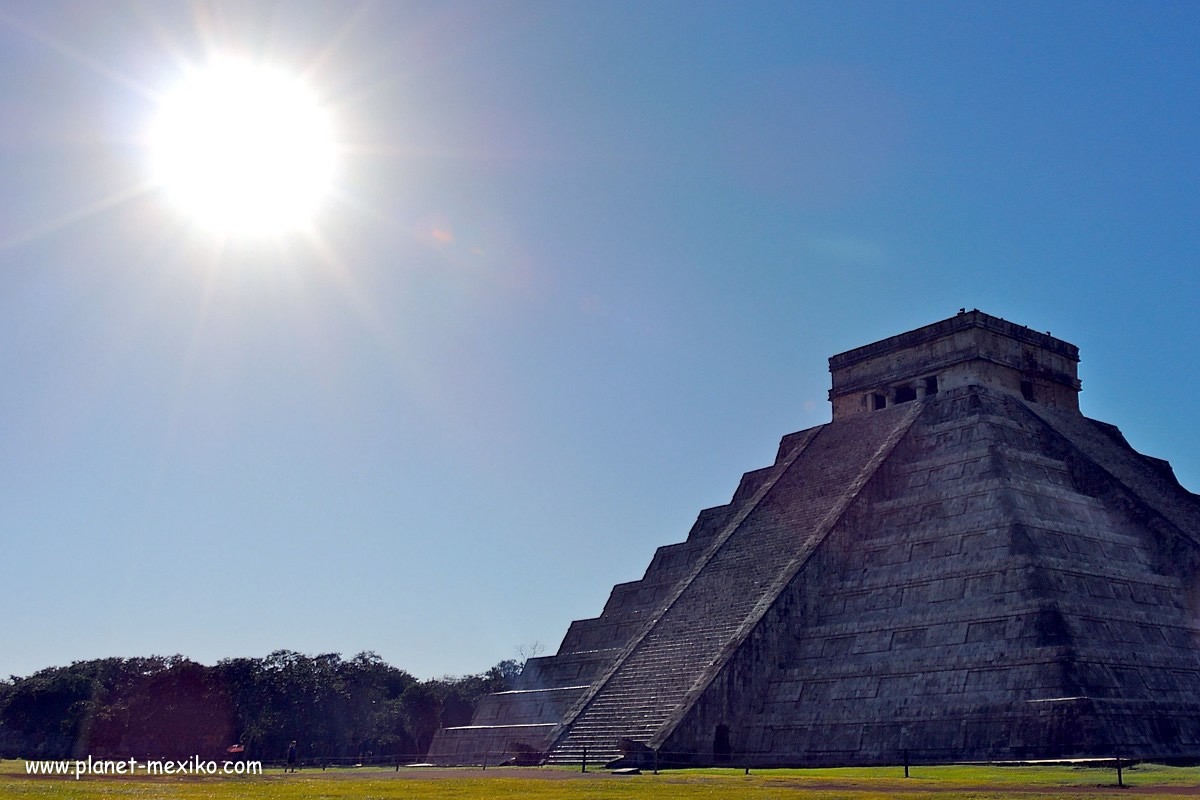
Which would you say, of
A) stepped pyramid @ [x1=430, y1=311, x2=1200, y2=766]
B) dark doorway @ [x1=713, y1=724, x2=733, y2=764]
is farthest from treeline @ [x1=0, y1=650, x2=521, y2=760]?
dark doorway @ [x1=713, y1=724, x2=733, y2=764]

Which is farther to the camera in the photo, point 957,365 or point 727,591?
point 957,365

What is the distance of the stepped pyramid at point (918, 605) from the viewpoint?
20.5 m

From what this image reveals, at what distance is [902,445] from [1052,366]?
729 centimetres

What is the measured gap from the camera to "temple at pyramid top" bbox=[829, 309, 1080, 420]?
3144cm

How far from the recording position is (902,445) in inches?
1169

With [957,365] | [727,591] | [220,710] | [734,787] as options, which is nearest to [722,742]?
[727,591]

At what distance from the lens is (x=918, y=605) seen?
23.4 m

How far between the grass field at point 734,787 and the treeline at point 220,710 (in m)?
26.7

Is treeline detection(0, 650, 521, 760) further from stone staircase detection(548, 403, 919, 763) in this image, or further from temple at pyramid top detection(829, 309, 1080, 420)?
temple at pyramid top detection(829, 309, 1080, 420)

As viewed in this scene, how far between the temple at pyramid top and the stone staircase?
→ 1.03 metres

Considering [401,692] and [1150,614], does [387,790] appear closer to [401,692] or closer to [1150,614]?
[1150,614]

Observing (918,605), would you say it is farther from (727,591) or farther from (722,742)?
(727,591)

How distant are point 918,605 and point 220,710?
33.3 meters

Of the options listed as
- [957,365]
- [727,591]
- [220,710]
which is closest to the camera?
[727,591]
